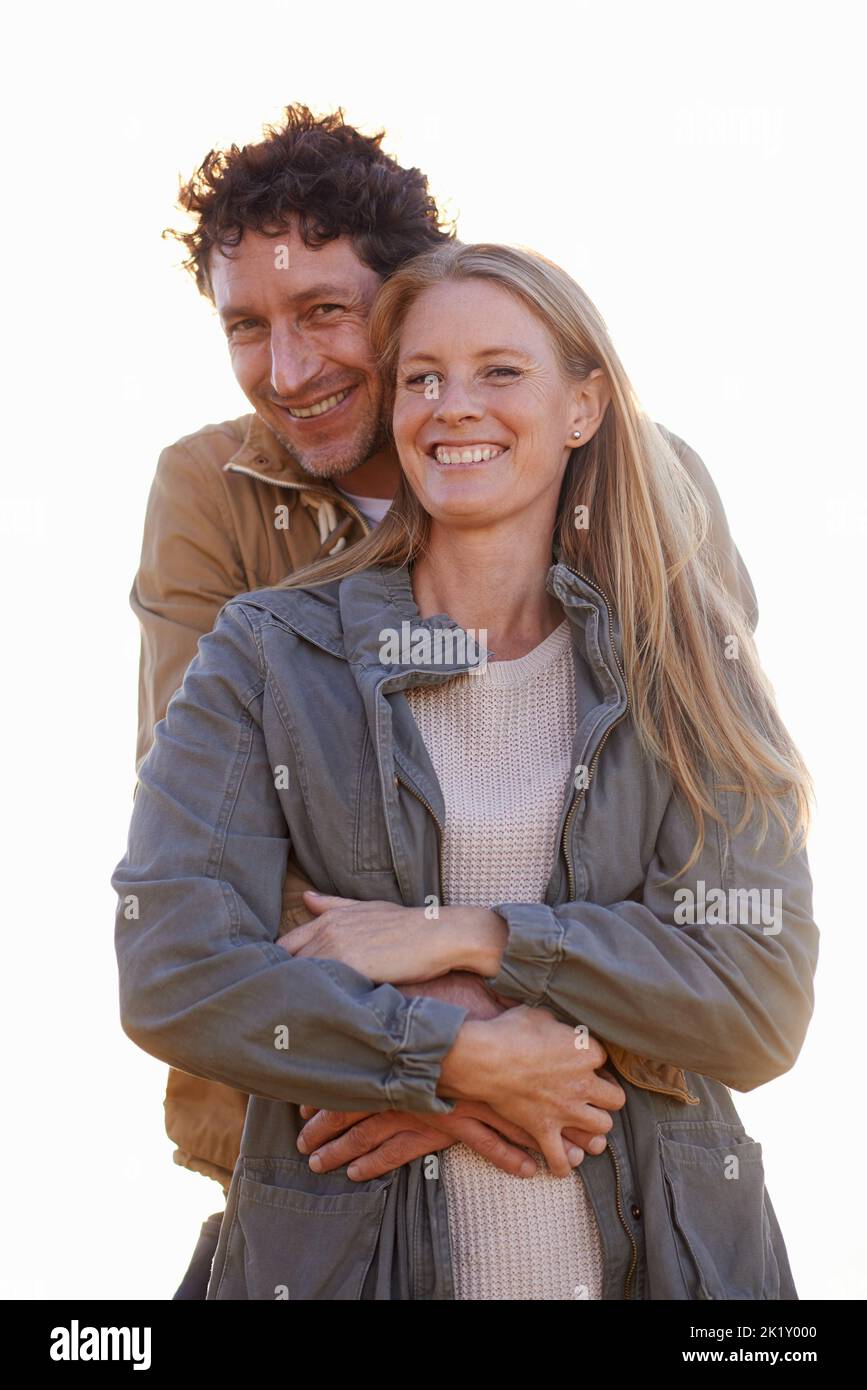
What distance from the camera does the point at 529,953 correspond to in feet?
8.32

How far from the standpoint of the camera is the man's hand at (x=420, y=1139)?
8.41 feet

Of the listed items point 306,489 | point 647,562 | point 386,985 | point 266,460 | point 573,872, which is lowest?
point 386,985

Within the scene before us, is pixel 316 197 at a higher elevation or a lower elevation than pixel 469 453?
higher

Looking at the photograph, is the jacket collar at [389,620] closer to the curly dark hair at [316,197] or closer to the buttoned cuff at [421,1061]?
the buttoned cuff at [421,1061]

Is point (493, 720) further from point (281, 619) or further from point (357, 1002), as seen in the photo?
point (357, 1002)

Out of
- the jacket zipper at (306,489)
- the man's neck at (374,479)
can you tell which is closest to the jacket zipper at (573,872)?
the jacket zipper at (306,489)

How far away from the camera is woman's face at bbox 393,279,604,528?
9.55 feet

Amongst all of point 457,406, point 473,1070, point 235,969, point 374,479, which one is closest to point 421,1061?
point 473,1070

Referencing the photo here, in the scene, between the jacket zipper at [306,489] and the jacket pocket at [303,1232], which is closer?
the jacket pocket at [303,1232]

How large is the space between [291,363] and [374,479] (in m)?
0.34

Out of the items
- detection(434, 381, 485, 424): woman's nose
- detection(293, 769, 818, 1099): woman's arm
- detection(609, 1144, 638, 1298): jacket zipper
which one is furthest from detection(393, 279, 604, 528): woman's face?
detection(609, 1144, 638, 1298): jacket zipper

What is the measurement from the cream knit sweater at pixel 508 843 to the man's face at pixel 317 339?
3.24 feet

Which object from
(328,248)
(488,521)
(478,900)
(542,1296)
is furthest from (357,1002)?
(328,248)

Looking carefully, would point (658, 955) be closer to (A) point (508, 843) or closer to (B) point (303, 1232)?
(A) point (508, 843)
